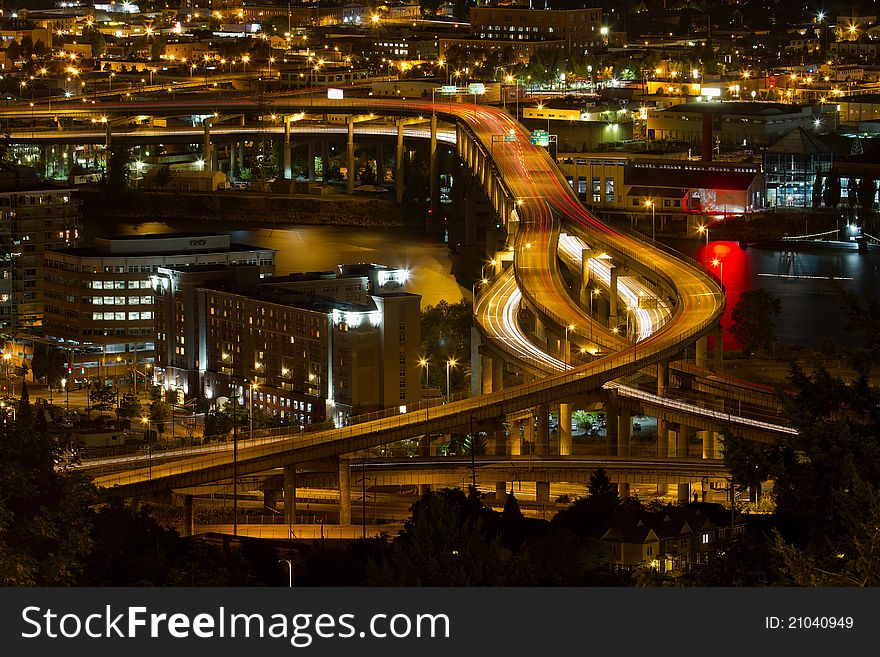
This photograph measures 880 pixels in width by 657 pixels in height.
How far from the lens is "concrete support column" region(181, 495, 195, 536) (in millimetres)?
9049

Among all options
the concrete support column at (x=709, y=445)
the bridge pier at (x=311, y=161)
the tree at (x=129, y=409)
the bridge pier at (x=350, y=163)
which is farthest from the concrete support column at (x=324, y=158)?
the concrete support column at (x=709, y=445)

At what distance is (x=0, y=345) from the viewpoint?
45.7 ft

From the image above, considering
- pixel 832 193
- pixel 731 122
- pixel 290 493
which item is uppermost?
pixel 290 493

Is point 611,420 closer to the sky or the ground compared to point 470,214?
closer to the sky

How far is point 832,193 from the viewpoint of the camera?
2119 centimetres

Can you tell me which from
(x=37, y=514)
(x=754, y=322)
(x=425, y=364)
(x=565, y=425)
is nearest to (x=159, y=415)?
(x=425, y=364)

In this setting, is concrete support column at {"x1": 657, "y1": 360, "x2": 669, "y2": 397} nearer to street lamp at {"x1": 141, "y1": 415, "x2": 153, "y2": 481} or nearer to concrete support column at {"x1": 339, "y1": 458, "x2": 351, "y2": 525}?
concrete support column at {"x1": 339, "y1": 458, "x2": 351, "y2": 525}

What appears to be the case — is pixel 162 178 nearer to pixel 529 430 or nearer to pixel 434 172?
pixel 434 172

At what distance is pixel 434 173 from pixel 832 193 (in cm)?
414

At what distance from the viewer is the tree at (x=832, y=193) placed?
2117 centimetres

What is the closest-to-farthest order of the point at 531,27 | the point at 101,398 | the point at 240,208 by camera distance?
the point at 101,398
the point at 240,208
the point at 531,27

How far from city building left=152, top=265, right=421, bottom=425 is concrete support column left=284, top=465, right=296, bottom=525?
1440 millimetres

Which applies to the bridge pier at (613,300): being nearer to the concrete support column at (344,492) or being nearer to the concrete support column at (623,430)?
the concrete support column at (623,430)

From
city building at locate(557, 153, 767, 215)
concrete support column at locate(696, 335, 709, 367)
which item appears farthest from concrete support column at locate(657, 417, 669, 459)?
city building at locate(557, 153, 767, 215)
